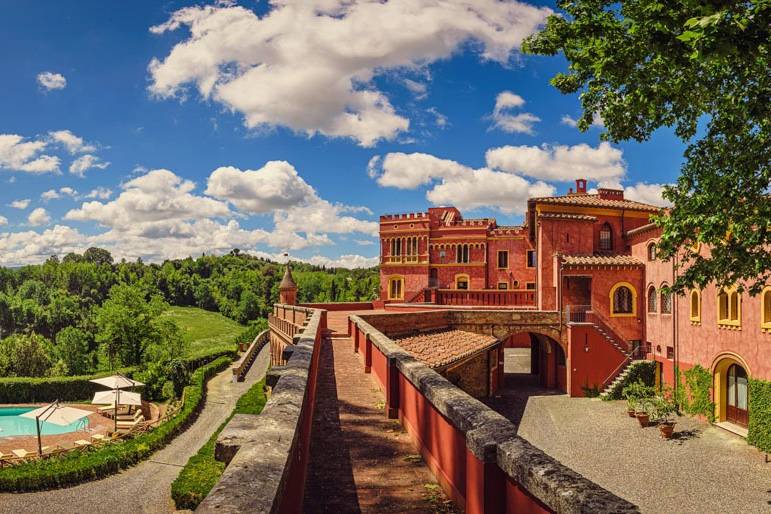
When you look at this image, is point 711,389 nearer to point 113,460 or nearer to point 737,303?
point 737,303

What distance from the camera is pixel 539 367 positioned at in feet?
104

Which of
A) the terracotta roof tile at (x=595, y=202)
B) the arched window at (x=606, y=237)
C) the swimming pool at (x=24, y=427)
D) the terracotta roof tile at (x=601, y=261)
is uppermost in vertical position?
the terracotta roof tile at (x=595, y=202)

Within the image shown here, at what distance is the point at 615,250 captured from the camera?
3212cm

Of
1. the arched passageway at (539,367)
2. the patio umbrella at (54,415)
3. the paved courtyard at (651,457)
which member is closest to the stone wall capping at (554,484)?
the paved courtyard at (651,457)

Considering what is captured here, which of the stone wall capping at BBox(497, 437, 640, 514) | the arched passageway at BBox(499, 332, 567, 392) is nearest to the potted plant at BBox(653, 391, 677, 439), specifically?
the arched passageway at BBox(499, 332, 567, 392)

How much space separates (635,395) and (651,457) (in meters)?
7.51

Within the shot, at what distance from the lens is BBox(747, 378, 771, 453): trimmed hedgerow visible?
59.1 ft

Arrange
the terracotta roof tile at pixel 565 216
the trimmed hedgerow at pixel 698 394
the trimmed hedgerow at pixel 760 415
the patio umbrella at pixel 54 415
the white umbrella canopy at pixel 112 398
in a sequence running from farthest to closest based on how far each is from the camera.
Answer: the terracotta roof tile at pixel 565 216, the white umbrella canopy at pixel 112 398, the patio umbrella at pixel 54 415, the trimmed hedgerow at pixel 698 394, the trimmed hedgerow at pixel 760 415

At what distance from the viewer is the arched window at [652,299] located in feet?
89.7

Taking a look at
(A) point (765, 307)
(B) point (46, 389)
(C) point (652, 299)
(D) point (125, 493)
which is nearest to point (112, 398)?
(D) point (125, 493)

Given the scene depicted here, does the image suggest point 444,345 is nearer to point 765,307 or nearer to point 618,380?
point 618,380

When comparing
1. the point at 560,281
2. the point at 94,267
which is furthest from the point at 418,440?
the point at 94,267

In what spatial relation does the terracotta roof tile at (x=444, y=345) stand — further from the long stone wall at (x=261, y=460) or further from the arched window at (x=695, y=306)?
the long stone wall at (x=261, y=460)

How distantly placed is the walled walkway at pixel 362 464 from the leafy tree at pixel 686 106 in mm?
7153
